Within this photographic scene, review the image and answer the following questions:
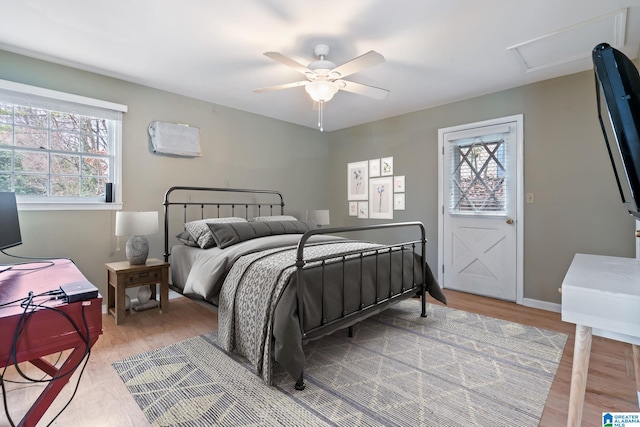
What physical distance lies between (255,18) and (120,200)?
223 cm

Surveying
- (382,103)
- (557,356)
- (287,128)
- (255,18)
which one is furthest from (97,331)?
(287,128)

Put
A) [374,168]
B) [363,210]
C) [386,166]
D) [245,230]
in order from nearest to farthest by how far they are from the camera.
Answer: [245,230] < [386,166] < [374,168] < [363,210]

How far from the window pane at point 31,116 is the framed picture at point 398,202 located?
3.94m

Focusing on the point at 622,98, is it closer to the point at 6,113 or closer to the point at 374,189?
the point at 374,189

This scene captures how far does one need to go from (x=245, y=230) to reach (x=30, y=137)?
6.65 ft

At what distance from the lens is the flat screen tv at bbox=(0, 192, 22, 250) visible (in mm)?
1649

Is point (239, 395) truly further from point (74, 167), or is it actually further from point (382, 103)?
point (382, 103)

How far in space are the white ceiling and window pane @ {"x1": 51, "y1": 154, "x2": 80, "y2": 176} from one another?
33.4 inches

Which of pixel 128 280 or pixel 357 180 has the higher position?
pixel 357 180

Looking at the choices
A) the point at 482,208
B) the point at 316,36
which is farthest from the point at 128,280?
the point at 482,208

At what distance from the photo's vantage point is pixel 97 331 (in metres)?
1.19

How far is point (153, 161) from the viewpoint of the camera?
11.1 feet

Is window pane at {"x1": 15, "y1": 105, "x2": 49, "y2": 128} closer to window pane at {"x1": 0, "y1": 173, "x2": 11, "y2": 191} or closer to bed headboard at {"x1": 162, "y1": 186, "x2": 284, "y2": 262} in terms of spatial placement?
window pane at {"x1": 0, "y1": 173, "x2": 11, "y2": 191}

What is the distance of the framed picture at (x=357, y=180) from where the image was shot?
4.77 m
